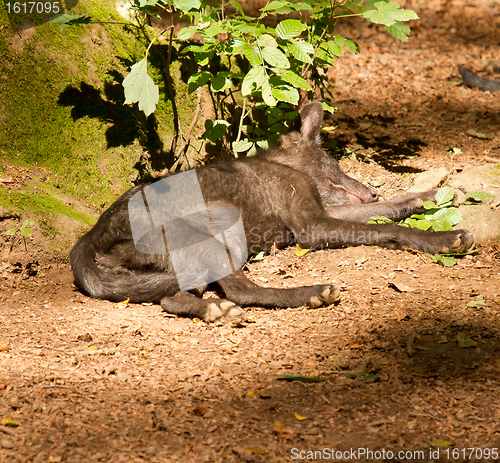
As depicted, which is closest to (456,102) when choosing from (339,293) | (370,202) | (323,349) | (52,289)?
(370,202)

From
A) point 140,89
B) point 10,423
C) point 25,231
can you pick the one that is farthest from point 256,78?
point 10,423

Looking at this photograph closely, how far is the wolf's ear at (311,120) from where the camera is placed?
18.2 ft

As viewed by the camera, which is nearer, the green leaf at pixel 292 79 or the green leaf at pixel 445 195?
the green leaf at pixel 292 79

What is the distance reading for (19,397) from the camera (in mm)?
2557

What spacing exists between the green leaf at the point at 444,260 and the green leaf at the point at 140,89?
2.99 meters

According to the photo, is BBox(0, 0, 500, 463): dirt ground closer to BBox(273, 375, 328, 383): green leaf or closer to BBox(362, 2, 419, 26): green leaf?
BBox(273, 375, 328, 383): green leaf

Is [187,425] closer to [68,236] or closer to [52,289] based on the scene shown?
[52,289]

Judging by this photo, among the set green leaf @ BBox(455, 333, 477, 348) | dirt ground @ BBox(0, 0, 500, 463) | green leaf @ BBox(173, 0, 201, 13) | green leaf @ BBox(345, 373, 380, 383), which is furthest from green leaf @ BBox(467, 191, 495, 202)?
green leaf @ BBox(173, 0, 201, 13)

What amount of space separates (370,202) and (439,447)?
3.72 metres

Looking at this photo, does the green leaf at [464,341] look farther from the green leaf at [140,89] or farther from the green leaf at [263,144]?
the green leaf at [263,144]

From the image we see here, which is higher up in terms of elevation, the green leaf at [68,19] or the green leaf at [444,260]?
the green leaf at [68,19]

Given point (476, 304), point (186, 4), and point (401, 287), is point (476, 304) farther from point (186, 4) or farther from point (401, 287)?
point (186, 4)

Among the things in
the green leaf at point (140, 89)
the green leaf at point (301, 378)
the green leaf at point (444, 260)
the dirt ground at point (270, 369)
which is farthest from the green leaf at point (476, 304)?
the green leaf at point (140, 89)

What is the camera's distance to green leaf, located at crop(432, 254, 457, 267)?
4.25m
